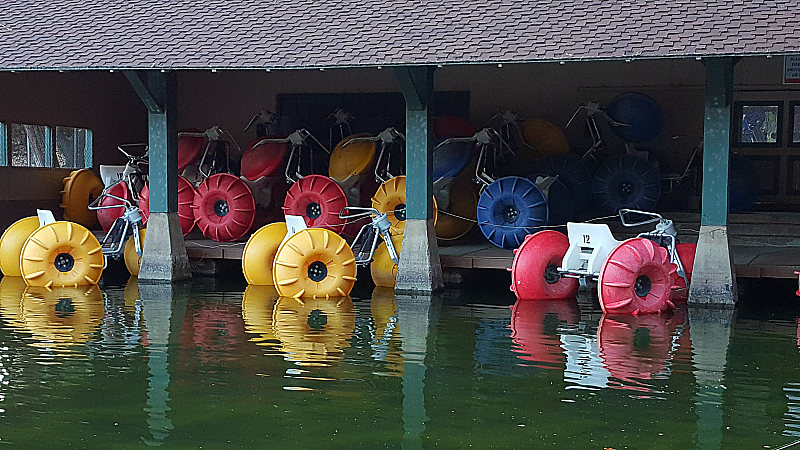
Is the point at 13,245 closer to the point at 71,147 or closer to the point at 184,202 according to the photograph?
the point at 184,202

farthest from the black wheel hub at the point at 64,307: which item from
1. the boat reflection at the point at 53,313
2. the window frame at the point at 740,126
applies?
the window frame at the point at 740,126

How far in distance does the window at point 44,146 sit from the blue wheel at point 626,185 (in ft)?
28.3

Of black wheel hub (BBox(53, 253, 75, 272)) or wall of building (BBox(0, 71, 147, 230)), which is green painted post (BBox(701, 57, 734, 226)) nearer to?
black wheel hub (BBox(53, 253, 75, 272))

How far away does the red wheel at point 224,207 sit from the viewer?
14.4 meters

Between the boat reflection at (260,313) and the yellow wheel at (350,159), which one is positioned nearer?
the boat reflection at (260,313)

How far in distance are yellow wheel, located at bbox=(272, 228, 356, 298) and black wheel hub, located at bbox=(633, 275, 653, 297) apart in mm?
3181

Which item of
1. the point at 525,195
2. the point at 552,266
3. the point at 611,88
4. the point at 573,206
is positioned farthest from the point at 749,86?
the point at 552,266

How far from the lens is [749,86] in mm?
15398

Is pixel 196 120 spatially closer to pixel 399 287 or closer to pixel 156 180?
pixel 156 180

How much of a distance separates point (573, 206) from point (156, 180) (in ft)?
17.8

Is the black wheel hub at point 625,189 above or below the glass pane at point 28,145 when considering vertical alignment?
below

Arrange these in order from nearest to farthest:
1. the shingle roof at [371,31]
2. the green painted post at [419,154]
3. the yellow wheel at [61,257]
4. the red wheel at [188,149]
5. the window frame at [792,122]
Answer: the shingle roof at [371,31], the green painted post at [419,154], the yellow wheel at [61,257], the window frame at [792,122], the red wheel at [188,149]

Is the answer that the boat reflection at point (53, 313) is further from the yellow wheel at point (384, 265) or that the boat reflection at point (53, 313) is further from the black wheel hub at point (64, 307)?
the yellow wheel at point (384, 265)

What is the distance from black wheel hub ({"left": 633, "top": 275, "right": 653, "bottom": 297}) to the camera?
10789mm
